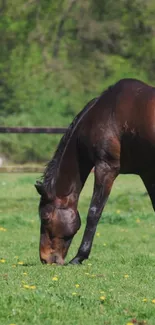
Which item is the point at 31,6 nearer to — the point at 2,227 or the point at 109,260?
the point at 2,227

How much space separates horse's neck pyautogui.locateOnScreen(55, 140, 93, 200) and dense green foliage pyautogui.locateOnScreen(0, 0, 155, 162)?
2557 centimetres

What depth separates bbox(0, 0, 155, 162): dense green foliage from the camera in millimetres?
38250

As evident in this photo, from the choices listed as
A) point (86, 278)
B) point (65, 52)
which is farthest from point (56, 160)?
point (65, 52)

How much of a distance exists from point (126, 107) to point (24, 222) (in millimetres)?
5094

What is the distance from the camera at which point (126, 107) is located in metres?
9.44

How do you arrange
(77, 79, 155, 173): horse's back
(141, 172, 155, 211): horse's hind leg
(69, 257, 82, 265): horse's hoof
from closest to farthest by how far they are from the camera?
1. (69, 257, 82, 265): horse's hoof
2. (77, 79, 155, 173): horse's back
3. (141, 172, 155, 211): horse's hind leg

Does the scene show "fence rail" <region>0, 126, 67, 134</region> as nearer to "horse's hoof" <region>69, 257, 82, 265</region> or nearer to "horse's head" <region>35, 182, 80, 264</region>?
"horse's head" <region>35, 182, 80, 264</region>

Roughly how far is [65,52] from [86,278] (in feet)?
131

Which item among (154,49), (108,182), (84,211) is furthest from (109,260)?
(154,49)

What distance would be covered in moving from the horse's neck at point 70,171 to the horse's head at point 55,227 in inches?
7.3

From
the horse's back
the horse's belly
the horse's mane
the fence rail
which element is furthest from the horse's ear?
the fence rail

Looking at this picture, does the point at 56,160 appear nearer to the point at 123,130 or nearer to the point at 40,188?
the point at 40,188

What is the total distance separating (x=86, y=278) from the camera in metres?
7.79

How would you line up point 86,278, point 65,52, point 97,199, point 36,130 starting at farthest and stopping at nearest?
point 65,52
point 36,130
point 97,199
point 86,278
